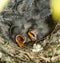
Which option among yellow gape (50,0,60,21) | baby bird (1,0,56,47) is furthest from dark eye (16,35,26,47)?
yellow gape (50,0,60,21)

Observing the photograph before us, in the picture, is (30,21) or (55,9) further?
(30,21)

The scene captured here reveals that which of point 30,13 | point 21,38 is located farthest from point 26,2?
point 21,38

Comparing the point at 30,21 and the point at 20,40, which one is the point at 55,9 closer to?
the point at 30,21

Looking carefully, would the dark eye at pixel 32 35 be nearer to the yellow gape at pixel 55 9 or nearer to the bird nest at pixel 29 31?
the bird nest at pixel 29 31

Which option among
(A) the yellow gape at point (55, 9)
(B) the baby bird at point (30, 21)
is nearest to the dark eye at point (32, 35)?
(B) the baby bird at point (30, 21)

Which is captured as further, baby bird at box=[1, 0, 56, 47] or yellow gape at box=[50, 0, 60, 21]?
baby bird at box=[1, 0, 56, 47]

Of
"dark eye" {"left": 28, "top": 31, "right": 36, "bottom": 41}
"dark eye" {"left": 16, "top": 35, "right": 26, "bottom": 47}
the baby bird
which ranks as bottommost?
"dark eye" {"left": 16, "top": 35, "right": 26, "bottom": 47}

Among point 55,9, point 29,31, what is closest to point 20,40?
point 29,31

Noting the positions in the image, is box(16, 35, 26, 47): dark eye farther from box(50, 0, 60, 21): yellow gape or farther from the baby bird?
box(50, 0, 60, 21): yellow gape
